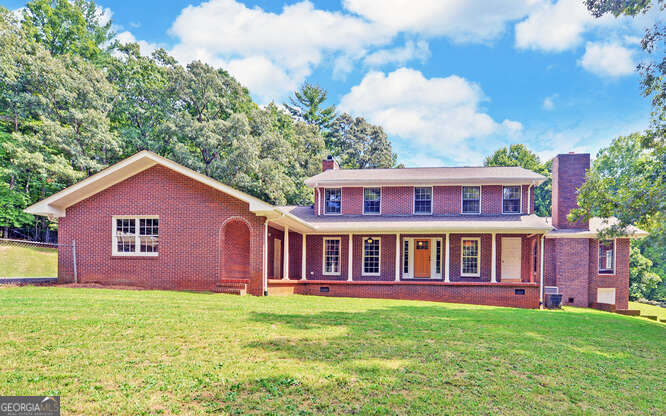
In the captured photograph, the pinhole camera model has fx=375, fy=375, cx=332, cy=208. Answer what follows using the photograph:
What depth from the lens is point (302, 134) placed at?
128ft

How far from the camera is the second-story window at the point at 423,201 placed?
19.0 metres

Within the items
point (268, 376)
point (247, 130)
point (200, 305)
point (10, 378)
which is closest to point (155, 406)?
point (268, 376)

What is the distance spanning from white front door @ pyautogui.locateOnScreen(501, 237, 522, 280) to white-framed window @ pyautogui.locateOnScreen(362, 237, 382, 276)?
19.7ft

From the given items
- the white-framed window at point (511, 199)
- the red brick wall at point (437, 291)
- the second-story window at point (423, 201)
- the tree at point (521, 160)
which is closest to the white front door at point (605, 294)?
the red brick wall at point (437, 291)

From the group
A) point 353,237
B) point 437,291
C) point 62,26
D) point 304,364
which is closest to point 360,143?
point 353,237

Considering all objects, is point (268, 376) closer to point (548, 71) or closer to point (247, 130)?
point (247, 130)

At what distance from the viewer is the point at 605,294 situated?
18.8 meters

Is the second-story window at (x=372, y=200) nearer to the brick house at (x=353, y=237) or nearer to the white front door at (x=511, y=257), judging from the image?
the brick house at (x=353, y=237)

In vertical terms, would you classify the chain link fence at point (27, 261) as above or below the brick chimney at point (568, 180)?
below

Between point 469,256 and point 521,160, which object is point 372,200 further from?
point 521,160

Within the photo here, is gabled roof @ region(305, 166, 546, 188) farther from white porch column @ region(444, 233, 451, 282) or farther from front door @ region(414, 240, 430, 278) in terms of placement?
white porch column @ region(444, 233, 451, 282)

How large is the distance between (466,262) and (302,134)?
25338 millimetres

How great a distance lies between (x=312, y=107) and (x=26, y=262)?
3481 centimetres

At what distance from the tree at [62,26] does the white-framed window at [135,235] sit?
27059 mm
